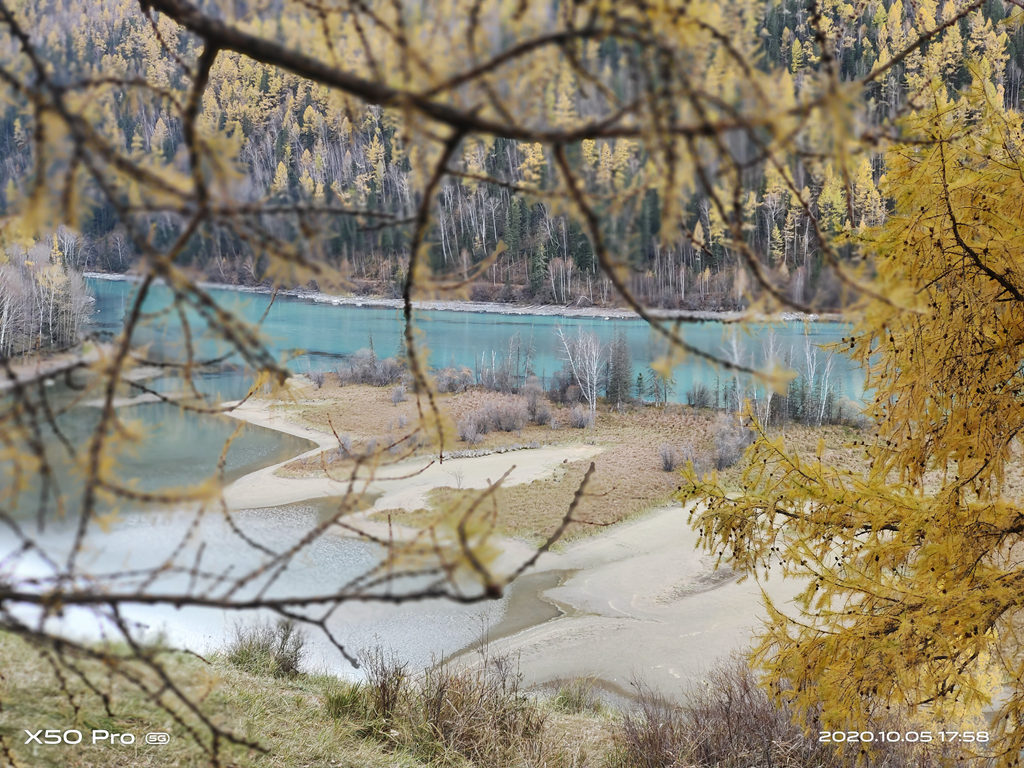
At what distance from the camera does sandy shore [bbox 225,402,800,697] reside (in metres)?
7.32

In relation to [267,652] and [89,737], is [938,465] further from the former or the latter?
[267,652]

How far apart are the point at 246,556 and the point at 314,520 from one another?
7.33 feet

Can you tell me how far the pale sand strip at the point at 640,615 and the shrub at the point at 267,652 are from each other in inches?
84.7

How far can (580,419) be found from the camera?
60.3ft

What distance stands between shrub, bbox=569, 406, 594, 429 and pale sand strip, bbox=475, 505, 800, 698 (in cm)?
662

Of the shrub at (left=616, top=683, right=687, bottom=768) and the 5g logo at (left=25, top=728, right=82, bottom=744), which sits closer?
the 5g logo at (left=25, top=728, right=82, bottom=744)

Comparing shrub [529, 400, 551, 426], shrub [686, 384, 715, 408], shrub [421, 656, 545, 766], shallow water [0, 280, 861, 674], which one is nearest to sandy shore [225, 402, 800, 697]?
shallow water [0, 280, 861, 674]

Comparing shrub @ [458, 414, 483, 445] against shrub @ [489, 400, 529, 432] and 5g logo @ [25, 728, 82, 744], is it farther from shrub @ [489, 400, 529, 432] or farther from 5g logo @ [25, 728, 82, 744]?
5g logo @ [25, 728, 82, 744]

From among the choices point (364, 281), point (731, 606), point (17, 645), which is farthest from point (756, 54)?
point (364, 281)

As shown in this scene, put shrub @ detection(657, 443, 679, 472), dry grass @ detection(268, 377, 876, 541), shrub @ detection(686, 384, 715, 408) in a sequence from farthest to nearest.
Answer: shrub @ detection(686, 384, 715, 408) < shrub @ detection(657, 443, 679, 472) < dry grass @ detection(268, 377, 876, 541)

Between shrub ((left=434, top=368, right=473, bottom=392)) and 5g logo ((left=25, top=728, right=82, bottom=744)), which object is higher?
5g logo ((left=25, top=728, right=82, bottom=744))

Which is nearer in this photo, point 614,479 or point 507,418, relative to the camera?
point 614,479

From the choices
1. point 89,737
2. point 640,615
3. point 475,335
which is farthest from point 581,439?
point 89,737

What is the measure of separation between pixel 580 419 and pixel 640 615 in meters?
9.89
